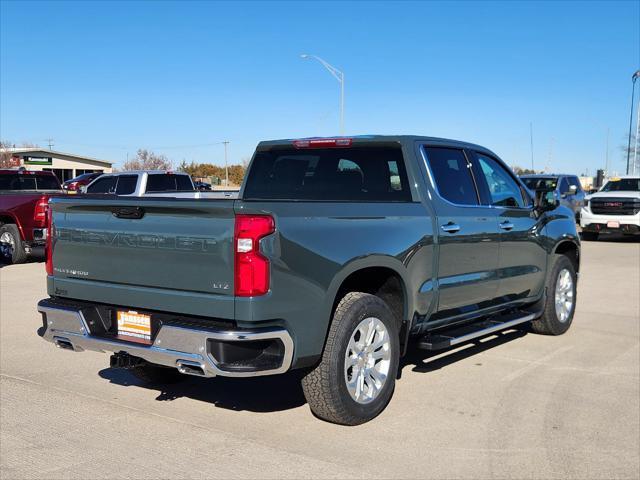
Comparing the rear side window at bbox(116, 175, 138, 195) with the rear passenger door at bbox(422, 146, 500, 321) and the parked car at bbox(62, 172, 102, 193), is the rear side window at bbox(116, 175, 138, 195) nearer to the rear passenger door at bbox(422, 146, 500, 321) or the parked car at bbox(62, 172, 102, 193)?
the parked car at bbox(62, 172, 102, 193)

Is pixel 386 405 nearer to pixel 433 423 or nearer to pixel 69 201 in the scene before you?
pixel 433 423

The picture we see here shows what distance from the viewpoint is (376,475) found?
3.98 meters

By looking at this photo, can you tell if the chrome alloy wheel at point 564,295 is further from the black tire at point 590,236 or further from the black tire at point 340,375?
the black tire at point 590,236

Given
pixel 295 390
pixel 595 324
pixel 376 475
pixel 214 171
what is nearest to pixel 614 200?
pixel 595 324

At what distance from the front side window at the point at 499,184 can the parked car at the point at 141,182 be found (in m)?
11.5

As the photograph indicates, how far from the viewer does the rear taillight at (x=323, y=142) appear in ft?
19.2

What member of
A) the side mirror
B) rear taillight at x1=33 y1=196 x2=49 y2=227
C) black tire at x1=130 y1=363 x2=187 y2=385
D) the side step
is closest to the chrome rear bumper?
black tire at x1=130 y1=363 x2=187 y2=385

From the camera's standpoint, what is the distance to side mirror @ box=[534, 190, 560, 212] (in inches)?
281

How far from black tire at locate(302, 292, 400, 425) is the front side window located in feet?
7.35

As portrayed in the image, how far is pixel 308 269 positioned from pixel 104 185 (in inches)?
588

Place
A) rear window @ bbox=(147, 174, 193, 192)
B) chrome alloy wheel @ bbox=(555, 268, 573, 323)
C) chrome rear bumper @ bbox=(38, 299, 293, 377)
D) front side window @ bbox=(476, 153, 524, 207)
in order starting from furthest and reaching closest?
rear window @ bbox=(147, 174, 193, 192), chrome alloy wheel @ bbox=(555, 268, 573, 323), front side window @ bbox=(476, 153, 524, 207), chrome rear bumper @ bbox=(38, 299, 293, 377)

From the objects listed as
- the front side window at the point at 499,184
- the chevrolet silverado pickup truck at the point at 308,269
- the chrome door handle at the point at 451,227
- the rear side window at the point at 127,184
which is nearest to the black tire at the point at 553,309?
the chevrolet silverado pickup truck at the point at 308,269

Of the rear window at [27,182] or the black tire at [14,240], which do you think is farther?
the rear window at [27,182]

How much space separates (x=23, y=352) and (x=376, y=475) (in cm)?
429
